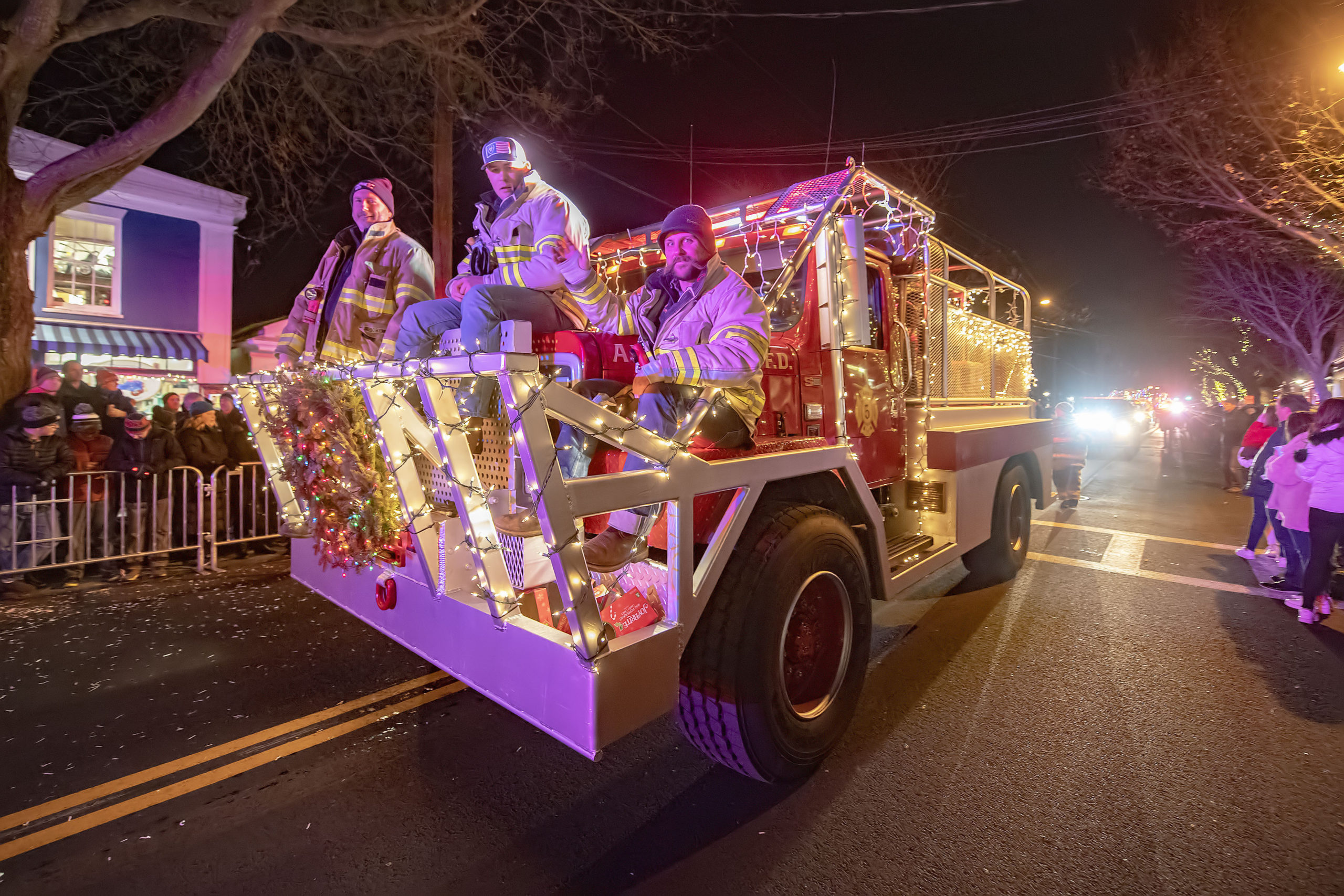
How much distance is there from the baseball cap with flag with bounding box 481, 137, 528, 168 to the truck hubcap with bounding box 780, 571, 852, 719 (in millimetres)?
2428

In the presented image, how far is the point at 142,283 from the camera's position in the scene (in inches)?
571

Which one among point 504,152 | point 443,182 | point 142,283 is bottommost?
point 504,152

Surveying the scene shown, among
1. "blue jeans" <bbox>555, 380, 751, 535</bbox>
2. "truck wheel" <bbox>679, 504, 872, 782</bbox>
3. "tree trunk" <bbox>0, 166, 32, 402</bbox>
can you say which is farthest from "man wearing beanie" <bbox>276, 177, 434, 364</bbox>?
"tree trunk" <bbox>0, 166, 32, 402</bbox>

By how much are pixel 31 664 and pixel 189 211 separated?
557 inches

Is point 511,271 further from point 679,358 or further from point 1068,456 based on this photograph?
point 1068,456

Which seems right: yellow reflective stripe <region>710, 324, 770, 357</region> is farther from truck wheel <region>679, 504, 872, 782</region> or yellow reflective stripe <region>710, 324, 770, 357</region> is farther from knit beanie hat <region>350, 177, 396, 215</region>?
knit beanie hat <region>350, 177, 396, 215</region>

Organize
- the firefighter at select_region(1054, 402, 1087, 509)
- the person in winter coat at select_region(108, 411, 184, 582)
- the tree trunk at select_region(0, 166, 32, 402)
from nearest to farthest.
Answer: the person in winter coat at select_region(108, 411, 184, 582), the tree trunk at select_region(0, 166, 32, 402), the firefighter at select_region(1054, 402, 1087, 509)

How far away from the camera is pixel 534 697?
7.69 ft

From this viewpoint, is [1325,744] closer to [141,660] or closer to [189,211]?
[141,660]

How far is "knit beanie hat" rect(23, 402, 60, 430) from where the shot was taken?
5949 mm

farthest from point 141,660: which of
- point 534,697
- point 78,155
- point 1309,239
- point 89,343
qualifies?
point 1309,239

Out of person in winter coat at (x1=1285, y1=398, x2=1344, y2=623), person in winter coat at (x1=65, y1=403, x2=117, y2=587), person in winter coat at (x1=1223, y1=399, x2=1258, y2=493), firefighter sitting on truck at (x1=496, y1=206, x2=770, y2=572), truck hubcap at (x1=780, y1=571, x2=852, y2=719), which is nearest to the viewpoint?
firefighter sitting on truck at (x1=496, y1=206, x2=770, y2=572)

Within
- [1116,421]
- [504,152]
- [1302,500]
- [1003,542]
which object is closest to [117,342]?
[504,152]

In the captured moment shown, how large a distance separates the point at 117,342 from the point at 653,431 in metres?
15.9
